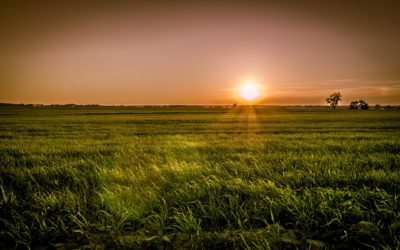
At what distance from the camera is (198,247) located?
2666mm

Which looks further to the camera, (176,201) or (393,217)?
(176,201)

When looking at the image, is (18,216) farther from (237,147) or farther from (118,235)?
(237,147)

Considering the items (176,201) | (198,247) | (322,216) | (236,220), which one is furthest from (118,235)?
(322,216)

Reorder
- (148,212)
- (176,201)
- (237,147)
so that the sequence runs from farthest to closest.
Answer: (237,147), (176,201), (148,212)

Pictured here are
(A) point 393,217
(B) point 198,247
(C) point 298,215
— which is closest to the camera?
(B) point 198,247

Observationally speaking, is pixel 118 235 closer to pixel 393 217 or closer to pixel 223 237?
pixel 223 237

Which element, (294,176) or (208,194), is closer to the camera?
(208,194)

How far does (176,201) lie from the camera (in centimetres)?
414

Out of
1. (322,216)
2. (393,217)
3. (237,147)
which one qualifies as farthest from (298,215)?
(237,147)

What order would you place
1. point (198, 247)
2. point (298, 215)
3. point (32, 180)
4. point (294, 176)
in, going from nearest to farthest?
point (198, 247) → point (298, 215) → point (294, 176) → point (32, 180)

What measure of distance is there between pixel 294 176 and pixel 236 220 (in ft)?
7.98

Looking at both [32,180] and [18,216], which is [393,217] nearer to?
[18,216]

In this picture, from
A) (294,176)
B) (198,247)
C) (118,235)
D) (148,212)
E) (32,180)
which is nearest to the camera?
(198,247)

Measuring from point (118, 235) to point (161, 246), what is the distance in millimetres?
674
